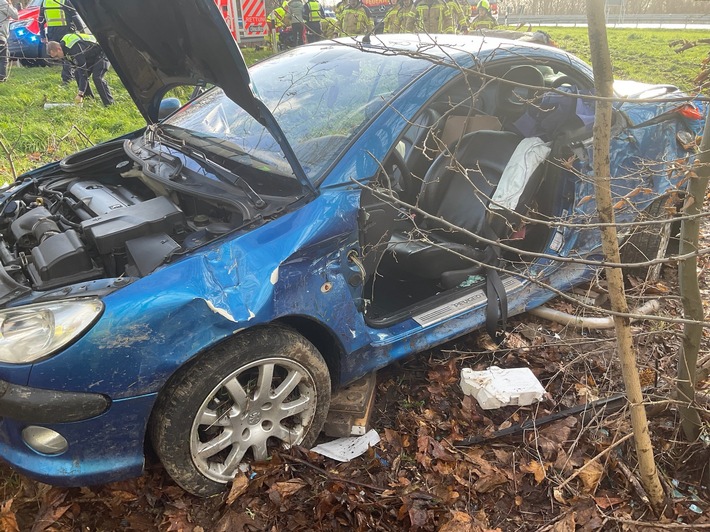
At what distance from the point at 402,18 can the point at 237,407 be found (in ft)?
28.1

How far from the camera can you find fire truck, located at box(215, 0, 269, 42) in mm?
13773

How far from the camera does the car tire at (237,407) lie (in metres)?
1.95

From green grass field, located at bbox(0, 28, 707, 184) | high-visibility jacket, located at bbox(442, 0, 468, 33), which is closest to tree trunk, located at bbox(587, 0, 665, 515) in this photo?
green grass field, located at bbox(0, 28, 707, 184)

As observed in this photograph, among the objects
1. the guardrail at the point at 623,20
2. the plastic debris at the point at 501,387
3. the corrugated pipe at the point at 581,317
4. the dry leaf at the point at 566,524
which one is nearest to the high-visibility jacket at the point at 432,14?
the corrugated pipe at the point at 581,317

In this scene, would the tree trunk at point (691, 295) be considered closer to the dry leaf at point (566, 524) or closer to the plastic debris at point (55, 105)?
the dry leaf at point (566, 524)

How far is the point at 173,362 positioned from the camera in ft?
6.08

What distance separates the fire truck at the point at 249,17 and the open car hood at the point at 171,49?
1214 centimetres

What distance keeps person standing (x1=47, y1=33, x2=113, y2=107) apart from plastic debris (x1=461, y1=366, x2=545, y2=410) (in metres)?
6.57

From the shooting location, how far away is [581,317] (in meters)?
2.94

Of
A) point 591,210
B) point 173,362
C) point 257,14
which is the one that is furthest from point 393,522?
point 257,14

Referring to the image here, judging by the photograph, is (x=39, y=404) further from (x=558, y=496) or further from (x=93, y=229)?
(x=558, y=496)

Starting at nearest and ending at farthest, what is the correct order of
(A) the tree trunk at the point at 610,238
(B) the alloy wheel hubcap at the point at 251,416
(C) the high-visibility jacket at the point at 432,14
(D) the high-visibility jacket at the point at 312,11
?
(A) the tree trunk at the point at 610,238
(B) the alloy wheel hubcap at the point at 251,416
(C) the high-visibility jacket at the point at 432,14
(D) the high-visibility jacket at the point at 312,11

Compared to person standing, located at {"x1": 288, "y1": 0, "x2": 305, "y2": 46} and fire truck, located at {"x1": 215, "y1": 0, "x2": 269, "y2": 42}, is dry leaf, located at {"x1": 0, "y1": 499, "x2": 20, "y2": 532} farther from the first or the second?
fire truck, located at {"x1": 215, "y1": 0, "x2": 269, "y2": 42}

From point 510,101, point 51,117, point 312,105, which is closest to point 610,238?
point 312,105
